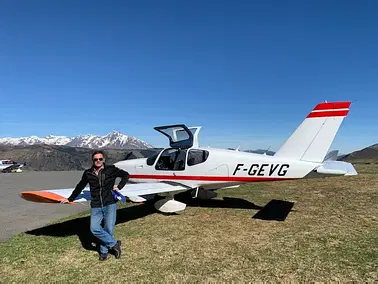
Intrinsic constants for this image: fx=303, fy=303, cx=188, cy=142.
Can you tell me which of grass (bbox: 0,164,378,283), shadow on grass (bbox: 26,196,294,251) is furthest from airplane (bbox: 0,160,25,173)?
grass (bbox: 0,164,378,283)

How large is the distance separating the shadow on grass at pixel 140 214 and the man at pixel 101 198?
28.2 inches

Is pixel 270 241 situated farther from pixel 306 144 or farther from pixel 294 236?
pixel 306 144

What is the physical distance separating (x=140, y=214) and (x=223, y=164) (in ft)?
9.35

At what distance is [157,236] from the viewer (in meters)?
6.52

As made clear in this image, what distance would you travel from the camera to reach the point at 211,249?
5.57 m

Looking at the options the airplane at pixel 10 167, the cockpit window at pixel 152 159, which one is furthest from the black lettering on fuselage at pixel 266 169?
the airplane at pixel 10 167

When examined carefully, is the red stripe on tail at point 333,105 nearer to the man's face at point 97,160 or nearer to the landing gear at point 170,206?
the landing gear at point 170,206

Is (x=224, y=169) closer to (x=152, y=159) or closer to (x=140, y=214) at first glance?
(x=152, y=159)

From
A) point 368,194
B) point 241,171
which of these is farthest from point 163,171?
point 368,194

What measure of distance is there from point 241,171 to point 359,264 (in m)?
4.00

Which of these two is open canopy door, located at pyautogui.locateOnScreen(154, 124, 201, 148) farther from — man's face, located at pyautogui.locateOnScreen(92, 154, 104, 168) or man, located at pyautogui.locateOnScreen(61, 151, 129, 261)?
man's face, located at pyautogui.locateOnScreen(92, 154, 104, 168)

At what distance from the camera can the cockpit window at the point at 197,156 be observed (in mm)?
8789

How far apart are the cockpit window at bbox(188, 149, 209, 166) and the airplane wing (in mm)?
781

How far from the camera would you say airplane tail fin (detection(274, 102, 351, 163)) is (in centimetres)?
739
